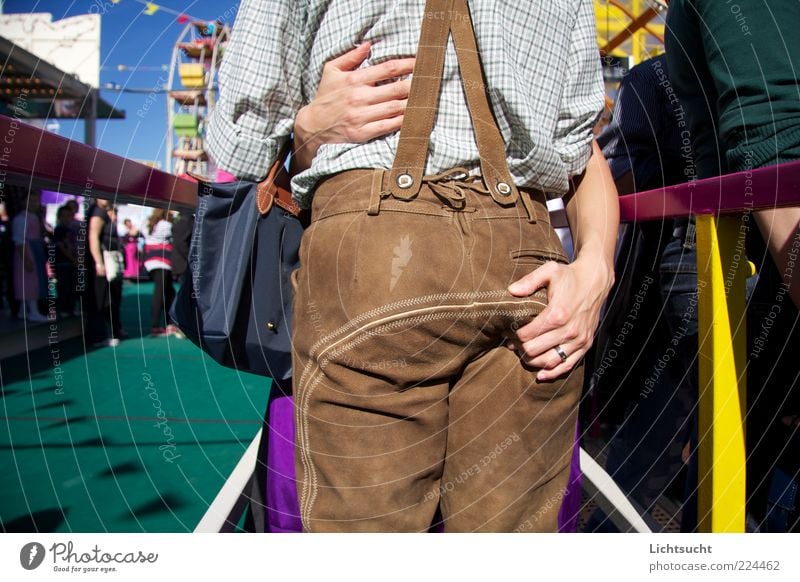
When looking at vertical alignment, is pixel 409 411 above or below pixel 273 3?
below

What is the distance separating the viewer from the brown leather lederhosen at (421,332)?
550 mm

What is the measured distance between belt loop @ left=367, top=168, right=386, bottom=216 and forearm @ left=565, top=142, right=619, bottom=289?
0.29 meters

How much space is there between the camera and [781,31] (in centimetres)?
67

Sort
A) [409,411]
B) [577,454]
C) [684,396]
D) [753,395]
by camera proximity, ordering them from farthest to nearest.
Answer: [684,396] < [577,454] < [753,395] < [409,411]

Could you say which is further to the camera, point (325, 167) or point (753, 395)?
point (753, 395)

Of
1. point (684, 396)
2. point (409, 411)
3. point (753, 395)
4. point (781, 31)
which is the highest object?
point (781, 31)

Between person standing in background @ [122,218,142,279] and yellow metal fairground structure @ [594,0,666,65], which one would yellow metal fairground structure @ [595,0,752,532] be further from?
person standing in background @ [122,218,142,279]

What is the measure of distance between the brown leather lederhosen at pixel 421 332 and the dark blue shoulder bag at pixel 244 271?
0.61 feet

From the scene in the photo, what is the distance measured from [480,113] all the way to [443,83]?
0.18 ft

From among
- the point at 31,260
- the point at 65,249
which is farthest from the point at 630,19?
the point at 31,260

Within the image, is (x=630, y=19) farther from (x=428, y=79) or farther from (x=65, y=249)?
(x=65, y=249)
